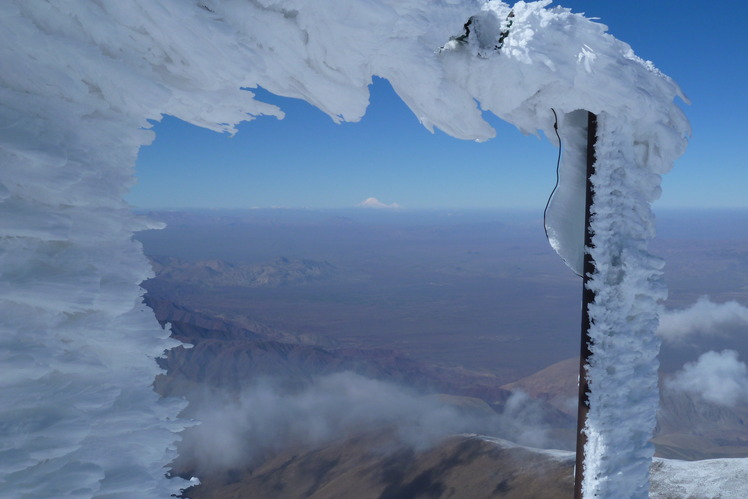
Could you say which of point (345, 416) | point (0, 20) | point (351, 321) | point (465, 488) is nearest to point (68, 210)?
point (0, 20)

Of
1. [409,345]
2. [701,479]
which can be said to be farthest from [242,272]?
[701,479]

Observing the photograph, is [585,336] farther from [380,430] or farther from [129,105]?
[380,430]

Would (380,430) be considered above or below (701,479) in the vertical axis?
below

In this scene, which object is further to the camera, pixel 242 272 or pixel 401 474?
pixel 242 272

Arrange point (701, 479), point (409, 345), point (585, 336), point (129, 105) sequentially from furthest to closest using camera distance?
point (409, 345)
point (701, 479)
point (585, 336)
point (129, 105)

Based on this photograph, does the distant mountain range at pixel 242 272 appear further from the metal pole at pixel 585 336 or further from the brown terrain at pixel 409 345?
the metal pole at pixel 585 336

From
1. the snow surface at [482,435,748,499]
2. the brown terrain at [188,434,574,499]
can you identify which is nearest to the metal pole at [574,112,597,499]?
the snow surface at [482,435,748,499]

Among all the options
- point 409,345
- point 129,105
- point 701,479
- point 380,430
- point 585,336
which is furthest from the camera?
point 409,345

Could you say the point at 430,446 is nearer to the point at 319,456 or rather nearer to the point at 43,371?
the point at 319,456

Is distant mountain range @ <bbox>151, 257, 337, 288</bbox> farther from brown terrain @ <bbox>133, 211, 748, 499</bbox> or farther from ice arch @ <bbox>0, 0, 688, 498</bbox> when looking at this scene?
ice arch @ <bbox>0, 0, 688, 498</bbox>

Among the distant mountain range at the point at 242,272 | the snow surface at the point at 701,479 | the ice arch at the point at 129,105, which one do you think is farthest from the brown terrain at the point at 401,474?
the distant mountain range at the point at 242,272
